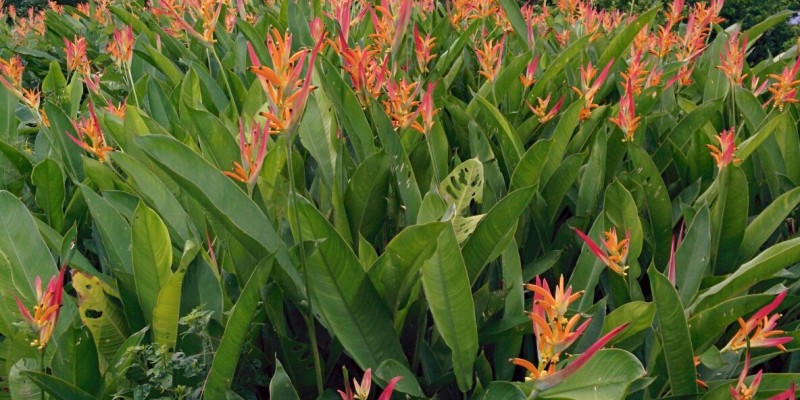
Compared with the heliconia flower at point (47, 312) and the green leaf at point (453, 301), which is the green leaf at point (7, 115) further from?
the green leaf at point (453, 301)

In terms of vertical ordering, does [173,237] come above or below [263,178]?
below

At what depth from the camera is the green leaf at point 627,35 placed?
2422 millimetres

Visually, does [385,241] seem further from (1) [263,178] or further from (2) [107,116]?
(2) [107,116]

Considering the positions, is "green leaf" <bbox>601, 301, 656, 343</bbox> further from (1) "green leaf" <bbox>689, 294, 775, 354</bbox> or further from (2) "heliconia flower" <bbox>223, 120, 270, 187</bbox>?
(2) "heliconia flower" <bbox>223, 120, 270, 187</bbox>

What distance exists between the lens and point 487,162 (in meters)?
1.83

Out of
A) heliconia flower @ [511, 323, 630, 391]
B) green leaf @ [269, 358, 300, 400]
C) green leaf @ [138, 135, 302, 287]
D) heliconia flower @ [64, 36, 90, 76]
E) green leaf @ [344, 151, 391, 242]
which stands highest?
heliconia flower @ [64, 36, 90, 76]

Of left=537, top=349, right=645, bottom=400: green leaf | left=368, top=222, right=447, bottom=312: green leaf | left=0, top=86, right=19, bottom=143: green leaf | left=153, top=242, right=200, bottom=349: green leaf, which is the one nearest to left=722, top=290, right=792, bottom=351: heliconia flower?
left=537, top=349, right=645, bottom=400: green leaf

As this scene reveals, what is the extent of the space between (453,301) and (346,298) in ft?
0.63

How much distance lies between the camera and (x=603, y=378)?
1.09m

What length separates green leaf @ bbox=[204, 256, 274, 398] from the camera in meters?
1.19

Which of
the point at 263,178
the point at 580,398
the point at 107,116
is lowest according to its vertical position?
the point at 580,398

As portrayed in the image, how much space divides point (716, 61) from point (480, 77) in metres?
0.84

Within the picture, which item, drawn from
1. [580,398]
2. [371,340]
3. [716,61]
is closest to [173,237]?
[371,340]

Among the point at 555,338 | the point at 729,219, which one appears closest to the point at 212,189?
the point at 555,338
